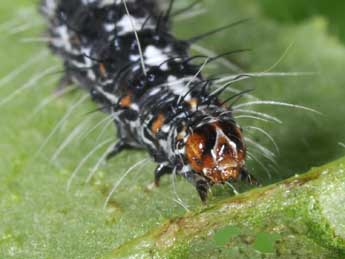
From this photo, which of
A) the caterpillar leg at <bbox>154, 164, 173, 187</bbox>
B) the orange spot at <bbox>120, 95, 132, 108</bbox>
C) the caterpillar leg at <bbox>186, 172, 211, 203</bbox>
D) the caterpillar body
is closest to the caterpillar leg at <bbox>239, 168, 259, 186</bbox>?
the caterpillar body

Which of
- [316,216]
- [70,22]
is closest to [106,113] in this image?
[70,22]

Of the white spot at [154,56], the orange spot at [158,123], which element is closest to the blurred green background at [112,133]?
the orange spot at [158,123]

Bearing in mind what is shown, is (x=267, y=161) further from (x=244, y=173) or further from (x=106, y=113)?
(x=106, y=113)

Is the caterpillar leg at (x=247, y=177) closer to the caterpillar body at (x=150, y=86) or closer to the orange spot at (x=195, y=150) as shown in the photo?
the caterpillar body at (x=150, y=86)

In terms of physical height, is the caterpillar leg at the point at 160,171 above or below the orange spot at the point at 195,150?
below

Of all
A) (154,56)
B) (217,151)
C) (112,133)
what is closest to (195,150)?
(217,151)

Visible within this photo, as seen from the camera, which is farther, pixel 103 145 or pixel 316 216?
pixel 103 145

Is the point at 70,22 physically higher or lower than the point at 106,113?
higher

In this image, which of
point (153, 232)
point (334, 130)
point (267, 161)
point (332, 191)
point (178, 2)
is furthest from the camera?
point (178, 2)
